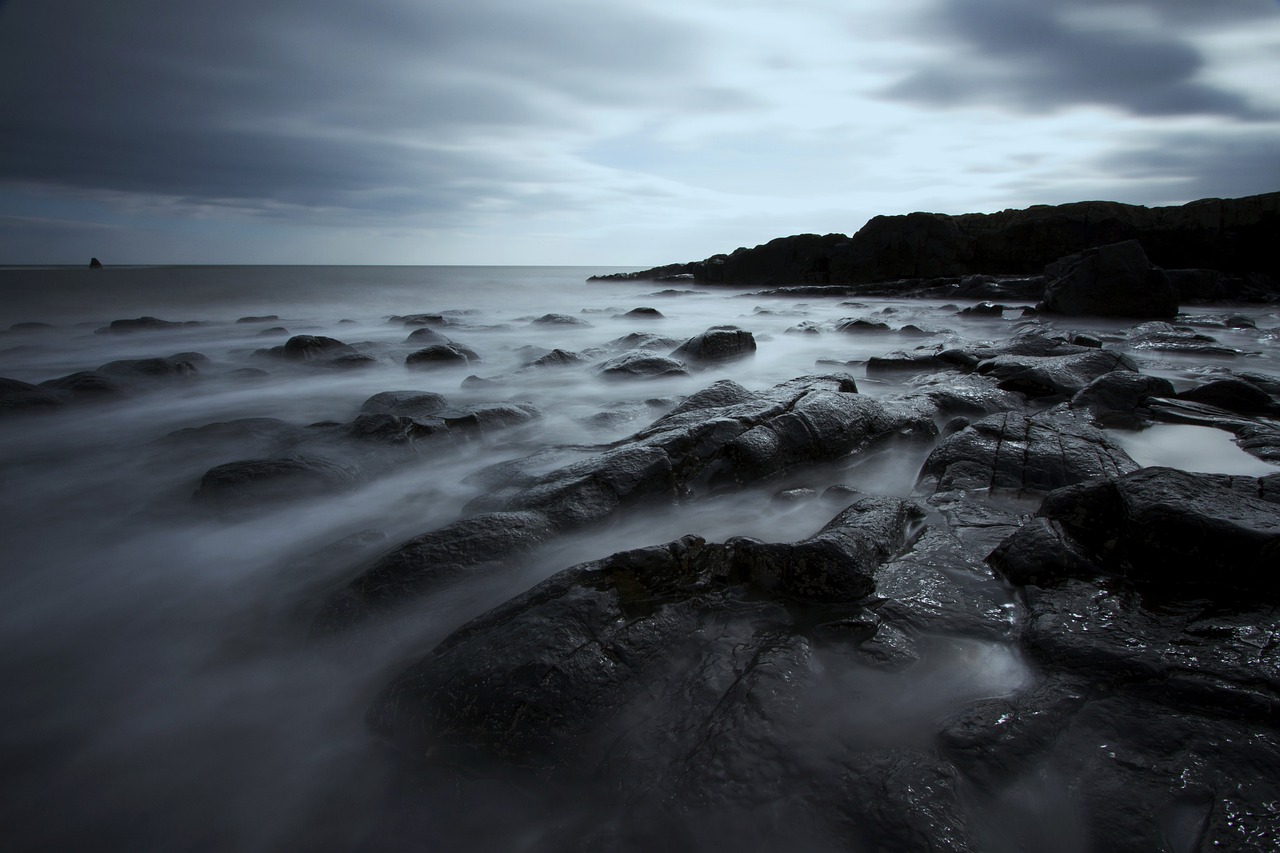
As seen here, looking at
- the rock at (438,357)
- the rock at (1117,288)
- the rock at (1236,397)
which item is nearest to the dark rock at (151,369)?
the rock at (438,357)

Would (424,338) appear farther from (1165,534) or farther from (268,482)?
(1165,534)

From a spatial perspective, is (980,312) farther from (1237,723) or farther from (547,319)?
(1237,723)

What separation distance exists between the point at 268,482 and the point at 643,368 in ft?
15.5

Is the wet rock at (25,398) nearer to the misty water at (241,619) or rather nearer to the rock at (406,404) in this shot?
the misty water at (241,619)

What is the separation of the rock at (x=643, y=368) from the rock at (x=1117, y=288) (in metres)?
12.3

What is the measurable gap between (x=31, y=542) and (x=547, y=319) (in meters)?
11.9

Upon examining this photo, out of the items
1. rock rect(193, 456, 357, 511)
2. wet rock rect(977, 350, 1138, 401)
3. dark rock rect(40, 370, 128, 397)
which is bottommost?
rock rect(193, 456, 357, 511)

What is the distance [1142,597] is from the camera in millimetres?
2332

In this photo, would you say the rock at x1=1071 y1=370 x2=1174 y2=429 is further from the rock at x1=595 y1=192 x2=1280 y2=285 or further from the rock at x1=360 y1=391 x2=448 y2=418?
the rock at x1=595 y1=192 x2=1280 y2=285

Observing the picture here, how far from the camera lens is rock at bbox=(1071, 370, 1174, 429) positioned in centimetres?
503

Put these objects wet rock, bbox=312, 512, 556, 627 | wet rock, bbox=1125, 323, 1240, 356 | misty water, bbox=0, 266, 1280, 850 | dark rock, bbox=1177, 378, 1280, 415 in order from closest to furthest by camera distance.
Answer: misty water, bbox=0, 266, 1280, 850 < wet rock, bbox=312, 512, 556, 627 < dark rock, bbox=1177, 378, 1280, 415 < wet rock, bbox=1125, 323, 1240, 356

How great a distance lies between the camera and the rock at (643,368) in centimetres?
772

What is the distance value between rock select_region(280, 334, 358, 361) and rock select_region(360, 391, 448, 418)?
365 cm

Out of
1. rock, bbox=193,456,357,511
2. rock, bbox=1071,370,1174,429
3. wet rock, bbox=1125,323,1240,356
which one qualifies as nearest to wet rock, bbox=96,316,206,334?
rock, bbox=193,456,357,511
